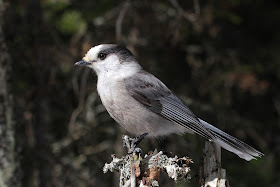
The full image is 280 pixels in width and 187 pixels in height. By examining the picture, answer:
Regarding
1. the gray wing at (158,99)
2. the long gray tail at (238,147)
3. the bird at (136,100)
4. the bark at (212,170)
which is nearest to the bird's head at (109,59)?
the bird at (136,100)

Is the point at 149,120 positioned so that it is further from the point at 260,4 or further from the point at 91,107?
the point at 260,4

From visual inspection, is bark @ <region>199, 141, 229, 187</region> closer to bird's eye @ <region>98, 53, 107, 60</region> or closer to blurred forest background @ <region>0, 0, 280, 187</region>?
bird's eye @ <region>98, 53, 107, 60</region>

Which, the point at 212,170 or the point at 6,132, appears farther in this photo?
the point at 6,132

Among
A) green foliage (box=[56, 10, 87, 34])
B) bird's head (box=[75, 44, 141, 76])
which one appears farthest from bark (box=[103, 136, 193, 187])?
green foliage (box=[56, 10, 87, 34])

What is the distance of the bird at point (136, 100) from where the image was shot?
3.11 metres

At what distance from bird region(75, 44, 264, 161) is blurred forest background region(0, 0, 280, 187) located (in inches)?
26.5

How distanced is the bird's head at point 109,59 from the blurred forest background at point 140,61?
61cm

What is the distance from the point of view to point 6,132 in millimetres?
3627

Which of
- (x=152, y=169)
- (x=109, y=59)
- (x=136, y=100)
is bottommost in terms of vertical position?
(x=152, y=169)

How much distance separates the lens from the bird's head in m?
3.30

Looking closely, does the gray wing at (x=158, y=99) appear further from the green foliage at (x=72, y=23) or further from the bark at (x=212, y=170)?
the green foliage at (x=72, y=23)

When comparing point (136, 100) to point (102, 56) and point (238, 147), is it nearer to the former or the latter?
point (102, 56)

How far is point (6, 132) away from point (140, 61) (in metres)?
1.48

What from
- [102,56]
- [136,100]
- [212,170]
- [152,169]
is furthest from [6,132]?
[212,170]
